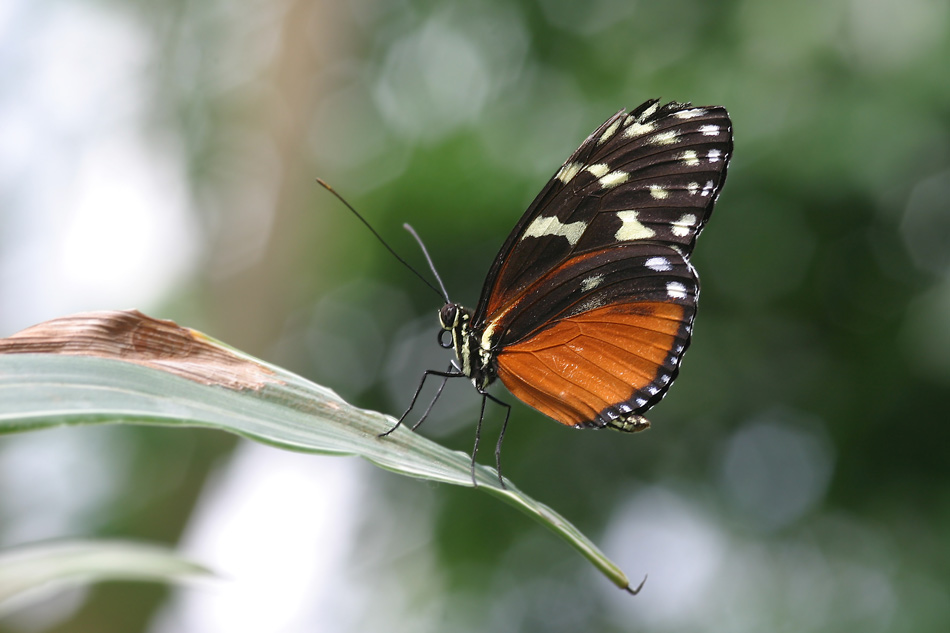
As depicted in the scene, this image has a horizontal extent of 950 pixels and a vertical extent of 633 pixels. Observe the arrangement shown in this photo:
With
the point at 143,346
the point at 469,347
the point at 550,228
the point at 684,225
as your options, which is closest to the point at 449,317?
the point at 469,347

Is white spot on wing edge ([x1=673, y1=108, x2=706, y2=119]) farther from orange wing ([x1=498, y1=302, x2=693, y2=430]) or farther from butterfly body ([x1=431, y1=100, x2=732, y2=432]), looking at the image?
orange wing ([x1=498, y1=302, x2=693, y2=430])

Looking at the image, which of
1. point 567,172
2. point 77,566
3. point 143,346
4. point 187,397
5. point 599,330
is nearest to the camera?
point 77,566

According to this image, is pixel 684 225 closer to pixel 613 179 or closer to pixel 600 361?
pixel 613 179

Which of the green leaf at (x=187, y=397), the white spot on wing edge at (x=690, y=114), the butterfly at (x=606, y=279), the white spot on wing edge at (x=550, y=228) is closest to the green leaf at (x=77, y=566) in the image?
the green leaf at (x=187, y=397)

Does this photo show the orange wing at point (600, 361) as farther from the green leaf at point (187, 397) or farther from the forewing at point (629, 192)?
the green leaf at point (187, 397)

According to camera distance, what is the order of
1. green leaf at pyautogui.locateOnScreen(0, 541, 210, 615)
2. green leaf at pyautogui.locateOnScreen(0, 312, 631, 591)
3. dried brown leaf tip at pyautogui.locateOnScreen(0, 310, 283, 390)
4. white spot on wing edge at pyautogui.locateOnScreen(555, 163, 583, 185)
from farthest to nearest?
1. white spot on wing edge at pyautogui.locateOnScreen(555, 163, 583, 185)
2. dried brown leaf tip at pyautogui.locateOnScreen(0, 310, 283, 390)
3. green leaf at pyautogui.locateOnScreen(0, 312, 631, 591)
4. green leaf at pyautogui.locateOnScreen(0, 541, 210, 615)

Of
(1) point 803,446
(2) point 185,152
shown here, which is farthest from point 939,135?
(2) point 185,152

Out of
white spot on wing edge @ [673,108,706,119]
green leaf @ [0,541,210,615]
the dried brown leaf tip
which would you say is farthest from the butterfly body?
green leaf @ [0,541,210,615]
